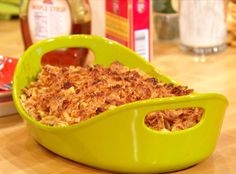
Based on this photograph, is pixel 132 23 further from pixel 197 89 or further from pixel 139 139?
Answer: pixel 139 139

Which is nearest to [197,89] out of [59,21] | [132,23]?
[132,23]

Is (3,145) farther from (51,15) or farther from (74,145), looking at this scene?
(51,15)

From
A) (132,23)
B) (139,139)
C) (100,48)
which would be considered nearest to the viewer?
(139,139)

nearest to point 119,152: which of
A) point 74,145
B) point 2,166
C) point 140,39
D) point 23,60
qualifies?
point 74,145

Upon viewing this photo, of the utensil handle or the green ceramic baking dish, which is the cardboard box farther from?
the green ceramic baking dish

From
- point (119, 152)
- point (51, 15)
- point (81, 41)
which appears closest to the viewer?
point (119, 152)

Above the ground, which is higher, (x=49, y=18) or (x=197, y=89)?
(x=49, y=18)

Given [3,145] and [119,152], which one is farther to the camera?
[3,145]
